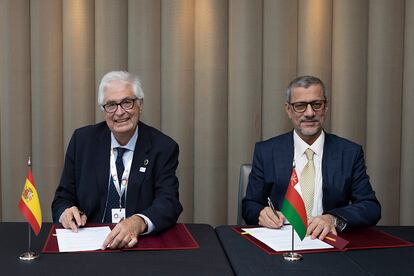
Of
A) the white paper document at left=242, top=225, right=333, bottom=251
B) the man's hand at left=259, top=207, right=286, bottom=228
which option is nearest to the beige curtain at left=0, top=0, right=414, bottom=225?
the man's hand at left=259, top=207, right=286, bottom=228

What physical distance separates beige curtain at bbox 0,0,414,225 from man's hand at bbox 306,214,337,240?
64.0 inches

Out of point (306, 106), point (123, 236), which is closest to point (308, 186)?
point (306, 106)

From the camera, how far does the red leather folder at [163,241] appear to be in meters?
2.02

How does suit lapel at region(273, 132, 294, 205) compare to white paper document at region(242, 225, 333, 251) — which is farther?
suit lapel at region(273, 132, 294, 205)

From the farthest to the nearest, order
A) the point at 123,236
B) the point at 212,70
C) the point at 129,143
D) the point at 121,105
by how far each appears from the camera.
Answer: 1. the point at 212,70
2. the point at 129,143
3. the point at 121,105
4. the point at 123,236

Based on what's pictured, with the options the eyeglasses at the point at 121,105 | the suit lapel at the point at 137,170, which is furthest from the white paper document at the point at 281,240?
the eyeglasses at the point at 121,105

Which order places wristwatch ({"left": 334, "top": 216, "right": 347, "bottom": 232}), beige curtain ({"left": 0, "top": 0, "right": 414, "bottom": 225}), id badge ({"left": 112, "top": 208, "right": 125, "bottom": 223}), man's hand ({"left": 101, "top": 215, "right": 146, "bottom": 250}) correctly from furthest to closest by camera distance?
beige curtain ({"left": 0, "top": 0, "right": 414, "bottom": 225})
id badge ({"left": 112, "top": 208, "right": 125, "bottom": 223})
wristwatch ({"left": 334, "top": 216, "right": 347, "bottom": 232})
man's hand ({"left": 101, "top": 215, "right": 146, "bottom": 250})

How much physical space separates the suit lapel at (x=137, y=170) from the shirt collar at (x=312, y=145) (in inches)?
33.1

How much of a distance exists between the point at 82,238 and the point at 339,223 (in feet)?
3.73

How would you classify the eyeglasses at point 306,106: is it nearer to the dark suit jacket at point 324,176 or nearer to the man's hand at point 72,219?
the dark suit jacket at point 324,176

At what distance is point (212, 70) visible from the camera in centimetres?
380

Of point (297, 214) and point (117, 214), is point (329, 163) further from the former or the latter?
point (117, 214)

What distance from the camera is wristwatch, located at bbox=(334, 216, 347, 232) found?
2.35 meters

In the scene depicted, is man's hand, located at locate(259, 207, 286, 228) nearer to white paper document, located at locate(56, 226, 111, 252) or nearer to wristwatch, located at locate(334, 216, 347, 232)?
wristwatch, located at locate(334, 216, 347, 232)
